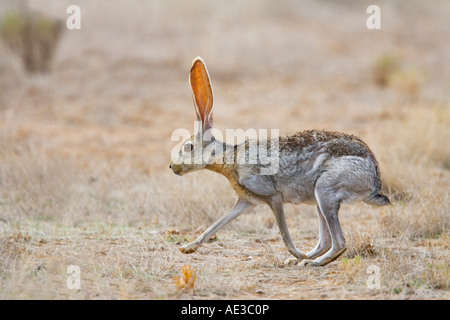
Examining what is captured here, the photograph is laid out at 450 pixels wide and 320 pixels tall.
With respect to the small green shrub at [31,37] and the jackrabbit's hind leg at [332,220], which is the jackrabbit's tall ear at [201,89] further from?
the small green shrub at [31,37]

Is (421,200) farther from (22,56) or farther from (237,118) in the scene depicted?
(22,56)

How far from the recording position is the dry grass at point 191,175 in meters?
5.49

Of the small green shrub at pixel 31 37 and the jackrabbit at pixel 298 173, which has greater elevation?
the small green shrub at pixel 31 37

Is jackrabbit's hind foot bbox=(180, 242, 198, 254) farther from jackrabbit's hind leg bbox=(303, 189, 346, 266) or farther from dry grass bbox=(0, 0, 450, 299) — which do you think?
jackrabbit's hind leg bbox=(303, 189, 346, 266)

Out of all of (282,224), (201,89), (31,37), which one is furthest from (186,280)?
(31,37)

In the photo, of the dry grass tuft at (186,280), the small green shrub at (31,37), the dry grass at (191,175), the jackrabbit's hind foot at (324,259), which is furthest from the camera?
the small green shrub at (31,37)

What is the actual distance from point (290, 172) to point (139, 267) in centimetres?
153

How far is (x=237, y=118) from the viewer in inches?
551

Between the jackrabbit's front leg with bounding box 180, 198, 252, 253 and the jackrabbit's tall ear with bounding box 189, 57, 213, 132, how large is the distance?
83 centimetres

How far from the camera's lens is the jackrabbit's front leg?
6027 millimetres

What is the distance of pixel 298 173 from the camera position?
6.04 m

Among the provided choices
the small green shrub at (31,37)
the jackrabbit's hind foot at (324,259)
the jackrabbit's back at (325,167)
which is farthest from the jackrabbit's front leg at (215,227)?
the small green shrub at (31,37)

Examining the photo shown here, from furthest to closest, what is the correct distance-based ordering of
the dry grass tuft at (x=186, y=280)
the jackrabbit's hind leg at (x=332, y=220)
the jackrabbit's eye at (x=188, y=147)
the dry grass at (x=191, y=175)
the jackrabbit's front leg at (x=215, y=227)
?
the jackrabbit's eye at (x=188, y=147)
the jackrabbit's front leg at (x=215, y=227)
the jackrabbit's hind leg at (x=332, y=220)
the dry grass at (x=191, y=175)
the dry grass tuft at (x=186, y=280)
